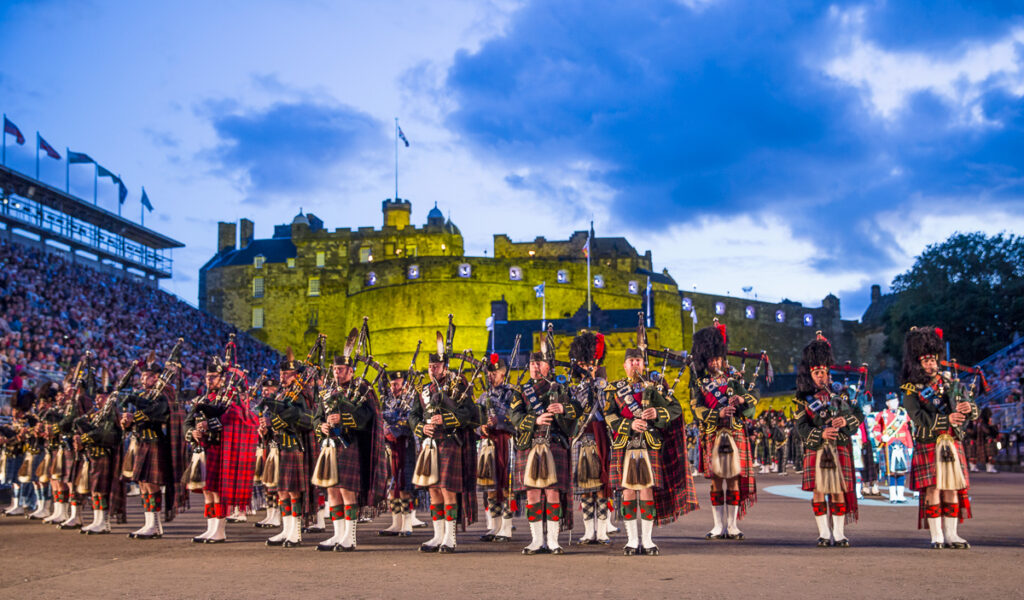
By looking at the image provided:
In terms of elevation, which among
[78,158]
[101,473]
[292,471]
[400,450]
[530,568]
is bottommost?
[530,568]

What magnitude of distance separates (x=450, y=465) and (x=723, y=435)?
352cm

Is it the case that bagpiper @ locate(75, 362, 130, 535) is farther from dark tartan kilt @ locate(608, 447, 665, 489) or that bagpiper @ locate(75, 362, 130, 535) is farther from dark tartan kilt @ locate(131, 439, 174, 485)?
dark tartan kilt @ locate(608, 447, 665, 489)

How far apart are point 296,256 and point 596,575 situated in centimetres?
7526

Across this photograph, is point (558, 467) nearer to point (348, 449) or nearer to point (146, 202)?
point (348, 449)

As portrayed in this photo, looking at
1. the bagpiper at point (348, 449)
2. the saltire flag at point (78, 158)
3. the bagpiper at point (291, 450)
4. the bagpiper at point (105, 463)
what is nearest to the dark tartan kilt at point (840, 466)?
the bagpiper at point (348, 449)

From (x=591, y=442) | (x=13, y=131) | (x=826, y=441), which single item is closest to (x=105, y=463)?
(x=591, y=442)

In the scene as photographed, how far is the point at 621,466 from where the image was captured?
33.1ft

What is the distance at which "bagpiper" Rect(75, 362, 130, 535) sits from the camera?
13555mm

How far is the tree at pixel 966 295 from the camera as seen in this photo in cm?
5631

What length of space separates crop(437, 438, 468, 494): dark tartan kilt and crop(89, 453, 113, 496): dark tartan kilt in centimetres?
567

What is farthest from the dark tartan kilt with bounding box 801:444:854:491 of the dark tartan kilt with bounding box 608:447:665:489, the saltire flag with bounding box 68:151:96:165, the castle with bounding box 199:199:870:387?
the saltire flag with bounding box 68:151:96:165

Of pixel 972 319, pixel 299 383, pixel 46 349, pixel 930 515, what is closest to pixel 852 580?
pixel 930 515

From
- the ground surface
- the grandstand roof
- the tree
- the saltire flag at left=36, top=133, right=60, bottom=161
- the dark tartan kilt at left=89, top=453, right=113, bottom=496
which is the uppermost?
the saltire flag at left=36, top=133, right=60, bottom=161

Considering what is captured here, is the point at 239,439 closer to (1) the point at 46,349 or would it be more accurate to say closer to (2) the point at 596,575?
(2) the point at 596,575
